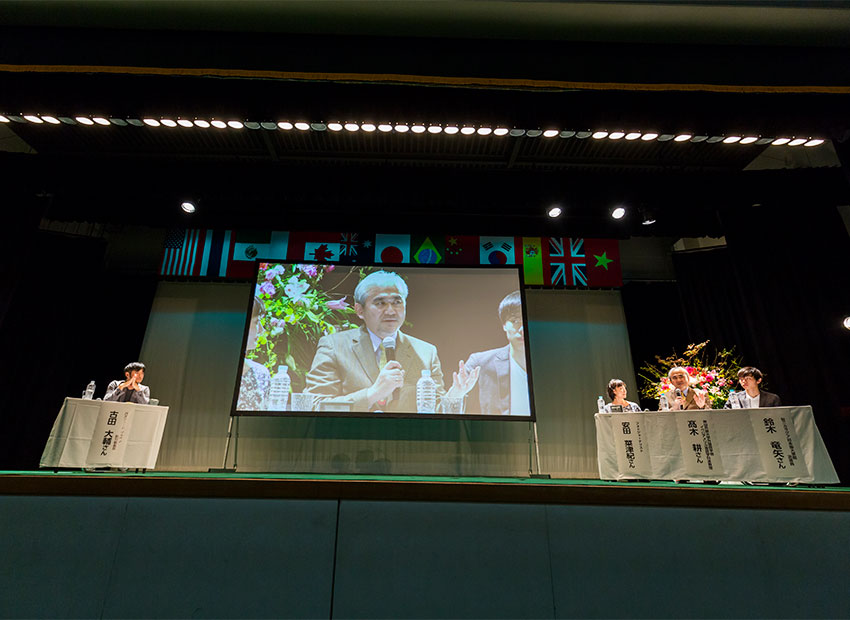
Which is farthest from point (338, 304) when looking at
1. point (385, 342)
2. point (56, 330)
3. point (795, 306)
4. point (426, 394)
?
point (795, 306)

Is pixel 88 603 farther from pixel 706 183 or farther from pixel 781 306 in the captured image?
pixel 781 306

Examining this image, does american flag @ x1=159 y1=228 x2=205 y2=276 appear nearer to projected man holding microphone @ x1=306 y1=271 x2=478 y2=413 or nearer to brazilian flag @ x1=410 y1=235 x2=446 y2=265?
projected man holding microphone @ x1=306 y1=271 x2=478 y2=413

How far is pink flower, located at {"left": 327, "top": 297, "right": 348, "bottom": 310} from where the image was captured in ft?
17.8

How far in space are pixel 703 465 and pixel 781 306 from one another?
127 inches

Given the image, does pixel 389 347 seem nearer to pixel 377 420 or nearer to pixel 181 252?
pixel 377 420

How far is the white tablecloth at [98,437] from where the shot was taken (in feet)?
11.4

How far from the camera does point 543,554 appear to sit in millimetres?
1225

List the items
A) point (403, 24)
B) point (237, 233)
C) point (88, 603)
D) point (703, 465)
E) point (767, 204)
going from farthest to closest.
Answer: point (237, 233)
point (767, 204)
point (703, 465)
point (403, 24)
point (88, 603)

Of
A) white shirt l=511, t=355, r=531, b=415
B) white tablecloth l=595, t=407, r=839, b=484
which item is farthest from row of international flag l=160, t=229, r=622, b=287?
white tablecloth l=595, t=407, r=839, b=484

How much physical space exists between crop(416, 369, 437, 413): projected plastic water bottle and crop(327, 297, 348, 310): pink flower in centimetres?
135

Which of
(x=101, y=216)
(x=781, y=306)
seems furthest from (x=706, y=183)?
(x=101, y=216)

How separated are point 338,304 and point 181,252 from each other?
2516mm

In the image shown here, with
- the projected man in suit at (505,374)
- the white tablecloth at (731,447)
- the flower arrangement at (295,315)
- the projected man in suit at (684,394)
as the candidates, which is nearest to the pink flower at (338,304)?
the flower arrangement at (295,315)

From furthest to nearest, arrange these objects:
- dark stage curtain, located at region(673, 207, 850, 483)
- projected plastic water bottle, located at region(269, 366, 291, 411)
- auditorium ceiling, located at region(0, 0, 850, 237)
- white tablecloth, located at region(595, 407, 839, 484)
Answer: projected plastic water bottle, located at region(269, 366, 291, 411), dark stage curtain, located at region(673, 207, 850, 483), white tablecloth, located at region(595, 407, 839, 484), auditorium ceiling, located at region(0, 0, 850, 237)
